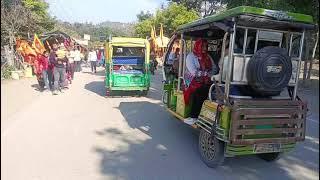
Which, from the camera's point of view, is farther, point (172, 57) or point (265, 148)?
point (172, 57)

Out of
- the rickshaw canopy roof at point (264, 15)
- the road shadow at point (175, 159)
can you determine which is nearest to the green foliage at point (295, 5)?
the road shadow at point (175, 159)

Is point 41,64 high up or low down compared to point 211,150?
up

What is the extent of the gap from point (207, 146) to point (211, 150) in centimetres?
17

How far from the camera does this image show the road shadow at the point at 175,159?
5.49 m

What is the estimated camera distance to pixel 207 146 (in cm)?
597

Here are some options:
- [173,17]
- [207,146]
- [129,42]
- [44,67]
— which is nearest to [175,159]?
[207,146]

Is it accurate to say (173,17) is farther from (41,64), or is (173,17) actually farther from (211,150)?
(211,150)

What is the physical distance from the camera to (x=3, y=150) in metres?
6.43

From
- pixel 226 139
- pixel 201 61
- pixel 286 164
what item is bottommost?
pixel 286 164

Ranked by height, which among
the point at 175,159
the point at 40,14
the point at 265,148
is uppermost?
the point at 40,14

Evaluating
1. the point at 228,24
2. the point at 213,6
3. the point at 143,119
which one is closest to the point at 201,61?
the point at 228,24

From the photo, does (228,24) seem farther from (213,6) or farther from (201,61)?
(213,6)

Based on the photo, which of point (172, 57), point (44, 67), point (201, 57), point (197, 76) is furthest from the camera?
point (44, 67)

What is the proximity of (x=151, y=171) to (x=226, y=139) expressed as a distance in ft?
3.91
